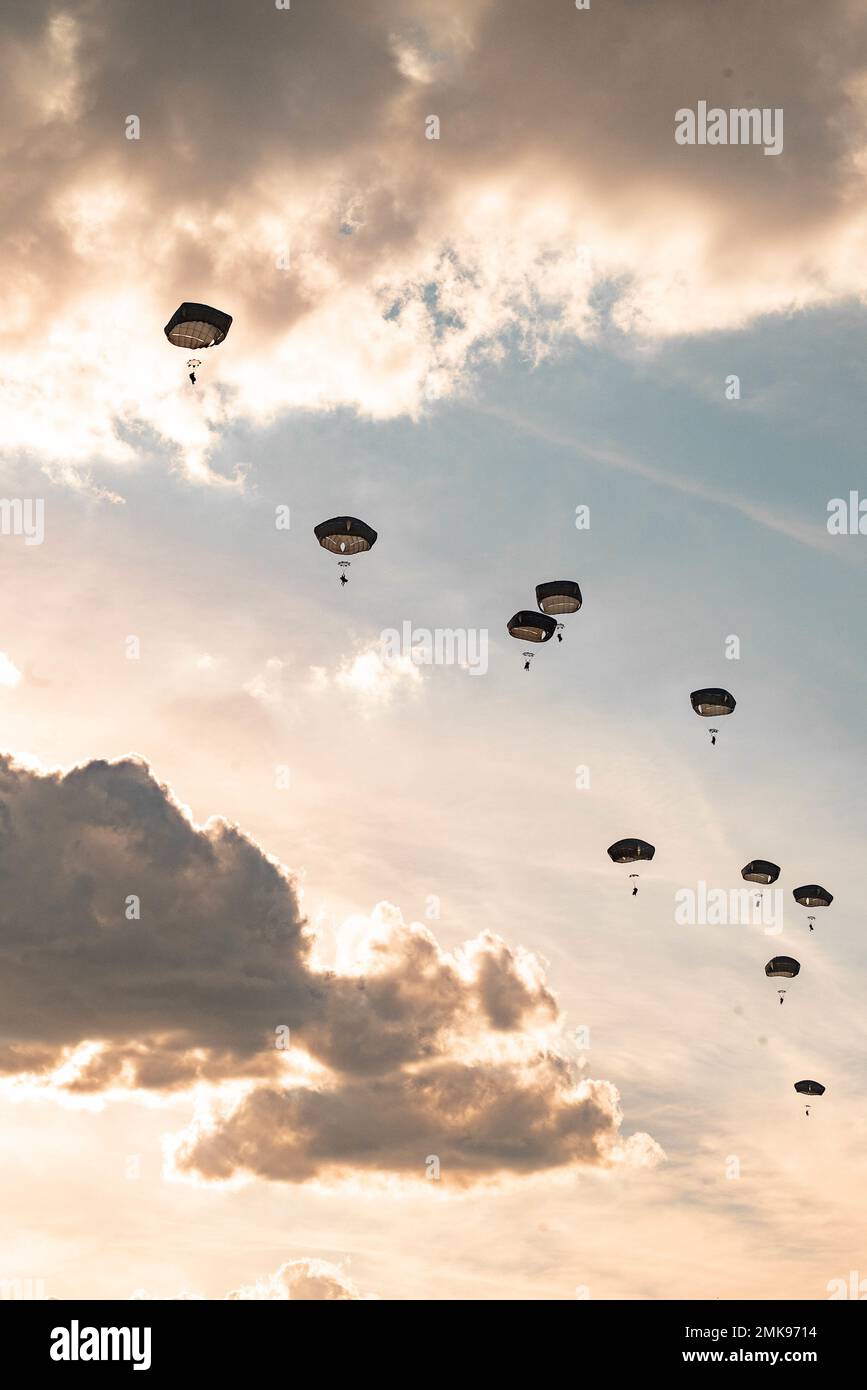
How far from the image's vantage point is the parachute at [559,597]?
106m

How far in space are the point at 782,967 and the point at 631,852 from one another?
27.3 metres

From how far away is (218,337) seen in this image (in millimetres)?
85500

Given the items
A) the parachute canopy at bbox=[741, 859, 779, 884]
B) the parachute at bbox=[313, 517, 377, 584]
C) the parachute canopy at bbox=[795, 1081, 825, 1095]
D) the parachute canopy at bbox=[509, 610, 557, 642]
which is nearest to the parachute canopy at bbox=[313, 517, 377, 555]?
the parachute at bbox=[313, 517, 377, 584]

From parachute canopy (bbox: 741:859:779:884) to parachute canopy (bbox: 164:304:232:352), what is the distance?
72.5m

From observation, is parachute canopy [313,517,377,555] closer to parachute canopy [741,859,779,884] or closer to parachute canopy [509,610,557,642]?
parachute canopy [509,610,557,642]

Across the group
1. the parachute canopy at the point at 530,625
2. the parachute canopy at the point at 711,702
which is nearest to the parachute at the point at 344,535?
the parachute canopy at the point at 530,625

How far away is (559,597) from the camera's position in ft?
347

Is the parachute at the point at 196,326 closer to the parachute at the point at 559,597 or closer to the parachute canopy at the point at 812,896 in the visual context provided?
the parachute at the point at 559,597

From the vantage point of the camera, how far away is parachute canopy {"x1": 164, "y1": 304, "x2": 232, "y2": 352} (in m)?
84.0

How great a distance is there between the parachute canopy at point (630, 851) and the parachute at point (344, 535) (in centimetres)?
4098

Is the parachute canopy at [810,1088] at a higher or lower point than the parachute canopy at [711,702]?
lower
